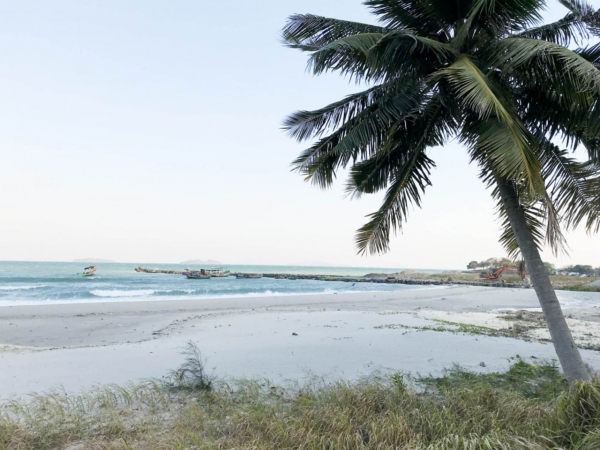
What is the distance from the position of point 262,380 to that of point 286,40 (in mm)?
5777

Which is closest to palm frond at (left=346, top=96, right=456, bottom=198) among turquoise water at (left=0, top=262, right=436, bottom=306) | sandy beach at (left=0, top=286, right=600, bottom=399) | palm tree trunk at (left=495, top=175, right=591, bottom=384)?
palm tree trunk at (left=495, top=175, right=591, bottom=384)

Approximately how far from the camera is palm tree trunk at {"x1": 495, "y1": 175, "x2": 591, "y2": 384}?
4914 millimetres

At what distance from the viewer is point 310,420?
11.9ft

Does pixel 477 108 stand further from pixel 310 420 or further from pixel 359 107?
pixel 310 420

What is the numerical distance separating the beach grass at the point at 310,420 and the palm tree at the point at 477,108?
196 cm

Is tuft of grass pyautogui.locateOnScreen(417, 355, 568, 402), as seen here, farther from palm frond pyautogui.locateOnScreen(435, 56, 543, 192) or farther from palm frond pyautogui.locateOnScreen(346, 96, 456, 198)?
palm frond pyautogui.locateOnScreen(346, 96, 456, 198)

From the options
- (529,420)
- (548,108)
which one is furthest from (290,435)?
(548,108)

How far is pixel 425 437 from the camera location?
327cm

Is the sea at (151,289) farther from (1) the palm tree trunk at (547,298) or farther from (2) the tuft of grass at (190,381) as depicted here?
(2) the tuft of grass at (190,381)

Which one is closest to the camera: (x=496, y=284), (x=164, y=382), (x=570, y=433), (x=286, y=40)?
(x=570, y=433)

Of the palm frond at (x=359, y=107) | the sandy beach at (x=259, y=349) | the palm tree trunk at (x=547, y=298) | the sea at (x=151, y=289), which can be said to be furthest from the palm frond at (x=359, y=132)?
the sea at (x=151, y=289)

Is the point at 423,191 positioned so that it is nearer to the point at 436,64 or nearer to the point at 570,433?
the point at 436,64

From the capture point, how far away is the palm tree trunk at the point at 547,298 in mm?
4914

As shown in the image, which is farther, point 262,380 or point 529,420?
point 262,380
